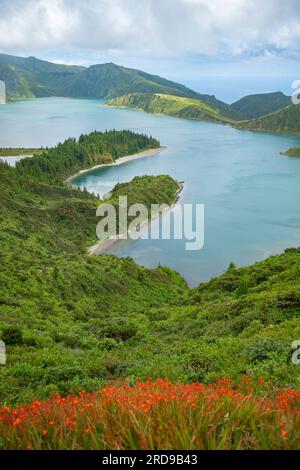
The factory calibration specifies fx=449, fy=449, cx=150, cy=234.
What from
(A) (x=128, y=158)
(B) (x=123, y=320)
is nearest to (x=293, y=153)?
A: (A) (x=128, y=158)

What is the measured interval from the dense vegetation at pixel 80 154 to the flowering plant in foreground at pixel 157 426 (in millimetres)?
100660

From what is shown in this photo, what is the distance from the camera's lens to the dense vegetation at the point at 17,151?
494 feet

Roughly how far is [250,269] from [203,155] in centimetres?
12325

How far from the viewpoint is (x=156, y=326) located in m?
23.6

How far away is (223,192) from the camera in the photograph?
104 m

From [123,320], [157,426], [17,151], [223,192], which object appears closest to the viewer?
[157,426]

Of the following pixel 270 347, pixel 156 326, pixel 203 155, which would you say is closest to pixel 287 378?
pixel 270 347

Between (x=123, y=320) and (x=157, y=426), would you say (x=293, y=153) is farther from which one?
(x=157, y=426)

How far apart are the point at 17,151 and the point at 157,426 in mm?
160564

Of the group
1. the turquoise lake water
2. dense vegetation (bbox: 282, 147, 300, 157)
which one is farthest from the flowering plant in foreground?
dense vegetation (bbox: 282, 147, 300, 157)

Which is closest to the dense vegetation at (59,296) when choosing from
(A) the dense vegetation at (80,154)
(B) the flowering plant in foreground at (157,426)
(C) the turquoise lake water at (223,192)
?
(B) the flowering plant in foreground at (157,426)

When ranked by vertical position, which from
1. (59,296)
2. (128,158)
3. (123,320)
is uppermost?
(128,158)

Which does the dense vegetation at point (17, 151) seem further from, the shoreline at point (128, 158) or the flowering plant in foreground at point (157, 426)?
the flowering plant in foreground at point (157, 426)
